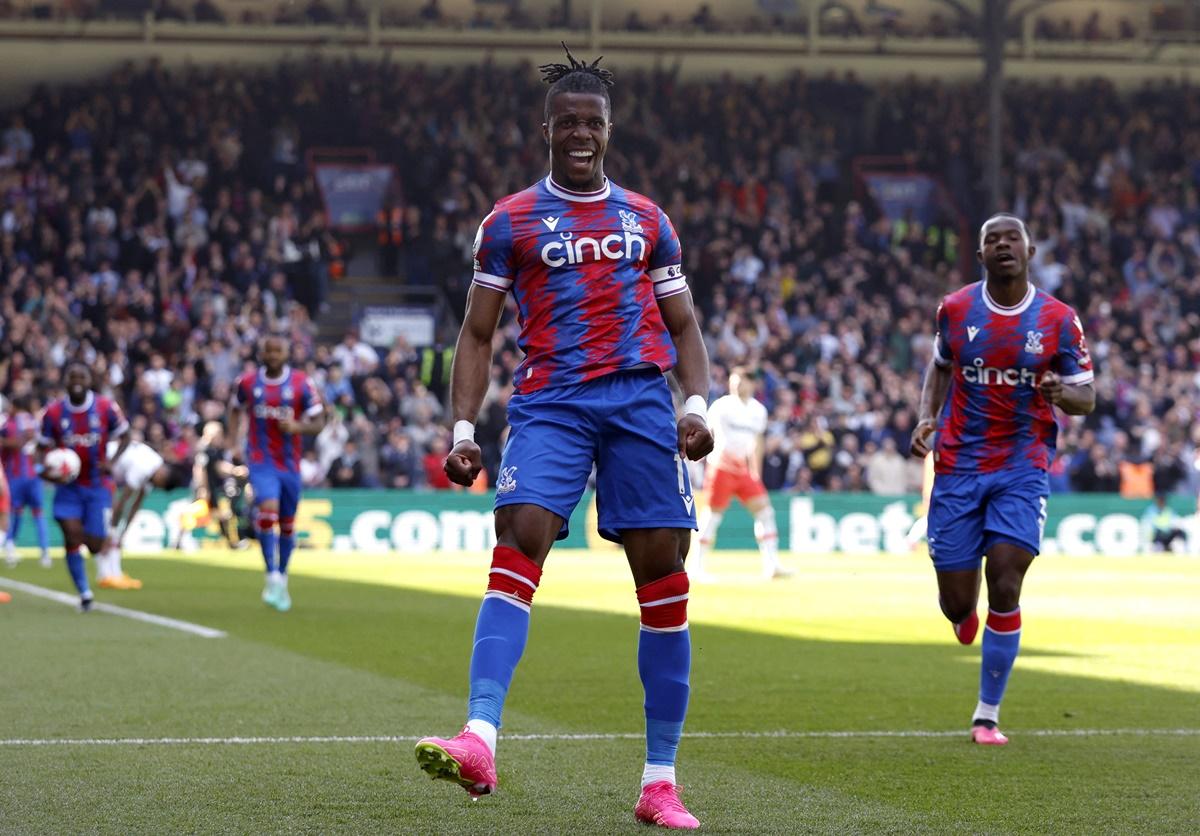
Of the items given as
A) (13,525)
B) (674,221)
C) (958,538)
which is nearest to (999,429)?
(958,538)

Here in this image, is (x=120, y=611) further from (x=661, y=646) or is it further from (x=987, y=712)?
(x=661, y=646)

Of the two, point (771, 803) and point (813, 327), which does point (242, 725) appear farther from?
point (813, 327)

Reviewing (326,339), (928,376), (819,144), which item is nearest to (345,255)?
(326,339)

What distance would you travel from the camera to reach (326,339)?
36.3 metres

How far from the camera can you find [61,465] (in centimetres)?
1672

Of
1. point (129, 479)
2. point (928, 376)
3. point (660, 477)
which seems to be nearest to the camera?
point (660, 477)

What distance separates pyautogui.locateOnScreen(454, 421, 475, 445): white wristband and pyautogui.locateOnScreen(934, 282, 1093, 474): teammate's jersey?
11.6ft

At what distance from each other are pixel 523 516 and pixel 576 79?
1.51 metres

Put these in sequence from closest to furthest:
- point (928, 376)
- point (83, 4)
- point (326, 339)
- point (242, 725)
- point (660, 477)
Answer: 1. point (660, 477)
2. point (242, 725)
3. point (928, 376)
4. point (326, 339)
5. point (83, 4)

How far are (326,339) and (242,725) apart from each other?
27514 millimetres

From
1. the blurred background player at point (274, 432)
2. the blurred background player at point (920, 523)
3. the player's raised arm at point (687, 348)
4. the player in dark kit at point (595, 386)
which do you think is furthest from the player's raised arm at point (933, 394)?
the blurred background player at point (920, 523)

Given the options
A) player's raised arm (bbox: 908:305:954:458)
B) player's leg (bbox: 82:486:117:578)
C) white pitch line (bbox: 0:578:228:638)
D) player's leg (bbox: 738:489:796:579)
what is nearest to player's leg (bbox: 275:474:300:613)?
white pitch line (bbox: 0:578:228:638)

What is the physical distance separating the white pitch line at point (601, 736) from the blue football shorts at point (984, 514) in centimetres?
85

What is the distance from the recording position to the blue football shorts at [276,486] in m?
16.9
